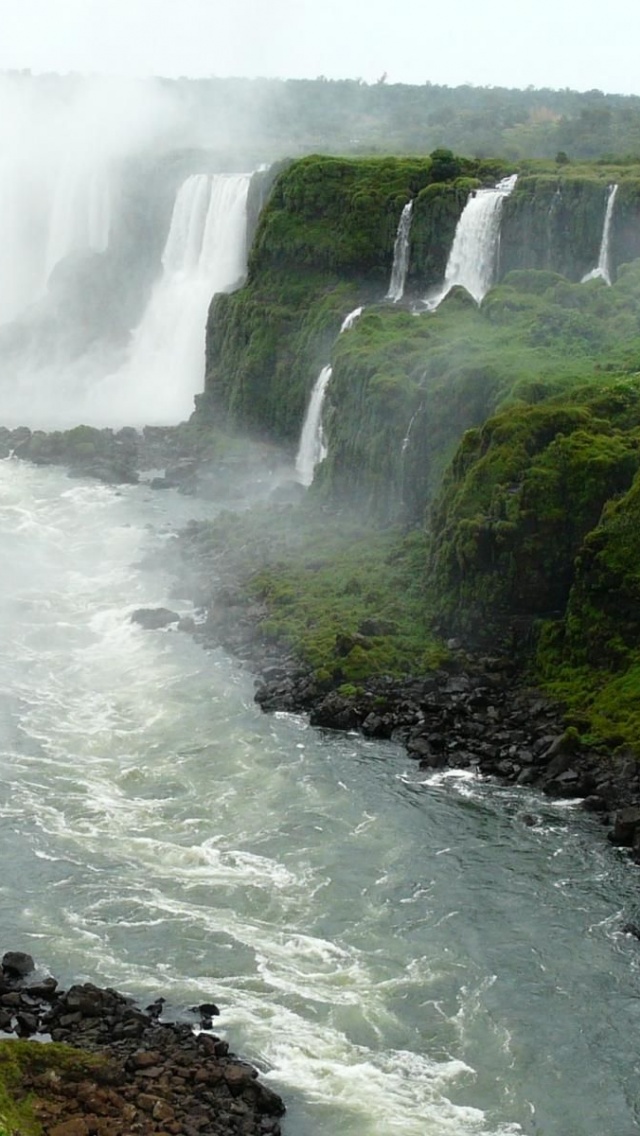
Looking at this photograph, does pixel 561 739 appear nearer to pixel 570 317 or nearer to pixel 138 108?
pixel 570 317

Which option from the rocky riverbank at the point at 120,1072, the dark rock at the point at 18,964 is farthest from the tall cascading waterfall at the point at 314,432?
the rocky riverbank at the point at 120,1072

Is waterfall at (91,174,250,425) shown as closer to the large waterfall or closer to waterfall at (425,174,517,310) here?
the large waterfall

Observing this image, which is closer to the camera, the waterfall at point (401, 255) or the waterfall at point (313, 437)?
the waterfall at point (313, 437)

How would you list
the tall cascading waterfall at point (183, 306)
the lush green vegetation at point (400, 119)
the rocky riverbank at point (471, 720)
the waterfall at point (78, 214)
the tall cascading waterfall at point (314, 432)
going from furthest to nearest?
1. the lush green vegetation at point (400, 119)
2. the waterfall at point (78, 214)
3. the tall cascading waterfall at point (183, 306)
4. the tall cascading waterfall at point (314, 432)
5. the rocky riverbank at point (471, 720)

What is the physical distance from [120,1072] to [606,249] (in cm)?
4942

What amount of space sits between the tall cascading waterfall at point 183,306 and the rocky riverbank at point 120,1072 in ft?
187

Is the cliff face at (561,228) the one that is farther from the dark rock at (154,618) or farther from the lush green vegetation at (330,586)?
the dark rock at (154,618)

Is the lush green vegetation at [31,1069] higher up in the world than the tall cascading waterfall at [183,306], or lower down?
lower down

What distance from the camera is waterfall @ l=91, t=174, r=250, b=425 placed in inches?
3319

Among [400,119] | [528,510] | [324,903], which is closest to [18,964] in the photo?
[324,903]

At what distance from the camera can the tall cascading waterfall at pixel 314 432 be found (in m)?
65.5

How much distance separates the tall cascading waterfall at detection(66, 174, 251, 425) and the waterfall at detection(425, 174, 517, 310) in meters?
19.2

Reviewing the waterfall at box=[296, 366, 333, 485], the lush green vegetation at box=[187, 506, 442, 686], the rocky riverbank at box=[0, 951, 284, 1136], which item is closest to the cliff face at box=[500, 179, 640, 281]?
the waterfall at box=[296, 366, 333, 485]

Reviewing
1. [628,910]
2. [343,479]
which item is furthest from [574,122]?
[628,910]
